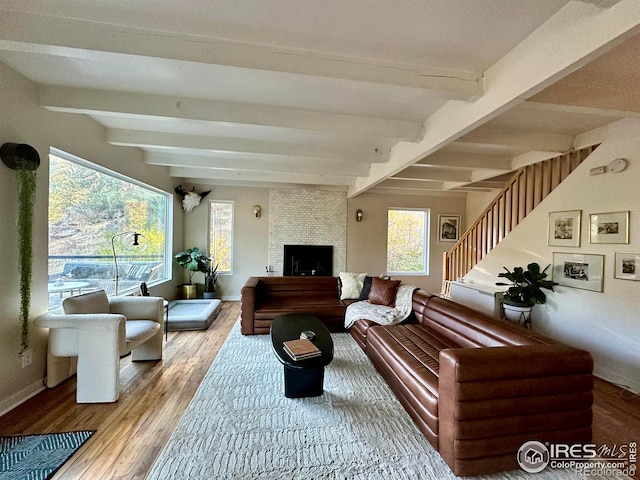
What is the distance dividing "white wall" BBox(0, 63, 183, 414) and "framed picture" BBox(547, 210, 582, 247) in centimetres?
526

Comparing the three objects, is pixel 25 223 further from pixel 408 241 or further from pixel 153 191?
pixel 408 241

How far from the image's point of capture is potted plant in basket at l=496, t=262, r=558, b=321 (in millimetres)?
3127

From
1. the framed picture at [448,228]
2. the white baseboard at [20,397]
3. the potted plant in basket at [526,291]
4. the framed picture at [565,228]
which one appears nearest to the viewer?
the white baseboard at [20,397]

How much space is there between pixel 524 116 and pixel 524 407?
2.53 meters

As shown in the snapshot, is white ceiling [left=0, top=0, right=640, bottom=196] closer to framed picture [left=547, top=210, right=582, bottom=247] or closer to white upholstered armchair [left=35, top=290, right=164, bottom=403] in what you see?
framed picture [left=547, top=210, right=582, bottom=247]

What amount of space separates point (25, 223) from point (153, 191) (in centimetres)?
263

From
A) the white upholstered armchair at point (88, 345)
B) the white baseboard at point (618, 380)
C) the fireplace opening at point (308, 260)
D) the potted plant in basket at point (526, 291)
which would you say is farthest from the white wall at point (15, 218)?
the white baseboard at point (618, 380)

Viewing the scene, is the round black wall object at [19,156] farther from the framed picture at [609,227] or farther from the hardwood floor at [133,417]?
the framed picture at [609,227]

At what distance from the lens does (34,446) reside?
170 cm


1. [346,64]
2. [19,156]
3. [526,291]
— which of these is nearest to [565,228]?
[526,291]

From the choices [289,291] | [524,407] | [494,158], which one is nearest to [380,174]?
[494,158]

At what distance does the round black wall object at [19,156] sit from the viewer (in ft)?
6.60

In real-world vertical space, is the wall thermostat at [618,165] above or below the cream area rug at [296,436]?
above

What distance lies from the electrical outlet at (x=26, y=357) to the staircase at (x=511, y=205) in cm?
584
